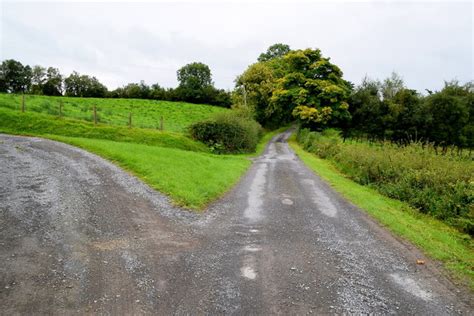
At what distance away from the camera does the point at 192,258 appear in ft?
24.2

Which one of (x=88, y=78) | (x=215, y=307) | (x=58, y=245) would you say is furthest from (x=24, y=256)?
(x=88, y=78)

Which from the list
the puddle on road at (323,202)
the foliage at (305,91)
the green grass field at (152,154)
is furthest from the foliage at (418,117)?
the puddle on road at (323,202)

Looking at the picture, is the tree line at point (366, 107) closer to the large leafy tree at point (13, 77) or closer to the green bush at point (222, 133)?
the green bush at point (222, 133)

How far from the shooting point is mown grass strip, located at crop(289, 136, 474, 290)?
310 inches

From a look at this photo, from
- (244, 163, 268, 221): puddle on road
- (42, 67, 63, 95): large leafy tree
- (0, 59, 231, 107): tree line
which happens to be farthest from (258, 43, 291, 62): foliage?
(244, 163, 268, 221): puddle on road

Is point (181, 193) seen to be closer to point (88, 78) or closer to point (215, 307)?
point (215, 307)

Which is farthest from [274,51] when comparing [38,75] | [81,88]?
[38,75]

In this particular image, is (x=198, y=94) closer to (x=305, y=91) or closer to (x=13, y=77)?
(x=305, y=91)

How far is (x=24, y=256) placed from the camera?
6695 millimetres

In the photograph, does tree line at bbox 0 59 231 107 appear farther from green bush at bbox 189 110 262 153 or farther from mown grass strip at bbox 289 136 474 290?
mown grass strip at bbox 289 136 474 290

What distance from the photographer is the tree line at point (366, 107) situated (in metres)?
42.4

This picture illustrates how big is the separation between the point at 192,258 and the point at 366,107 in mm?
43829

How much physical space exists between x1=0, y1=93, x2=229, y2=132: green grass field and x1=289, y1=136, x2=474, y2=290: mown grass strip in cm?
2279

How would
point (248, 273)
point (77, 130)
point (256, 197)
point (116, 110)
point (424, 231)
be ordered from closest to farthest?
1. point (248, 273)
2. point (424, 231)
3. point (256, 197)
4. point (77, 130)
5. point (116, 110)
